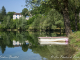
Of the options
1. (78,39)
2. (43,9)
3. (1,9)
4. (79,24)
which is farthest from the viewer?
(1,9)

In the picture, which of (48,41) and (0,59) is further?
(48,41)

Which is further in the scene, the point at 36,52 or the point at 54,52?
the point at 36,52

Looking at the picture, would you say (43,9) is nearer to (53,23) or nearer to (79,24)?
(79,24)

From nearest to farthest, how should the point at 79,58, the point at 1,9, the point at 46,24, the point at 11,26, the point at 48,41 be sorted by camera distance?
1. the point at 79,58
2. the point at 48,41
3. the point at 46,24
4. the point at 11,26
5. the point at 1,9

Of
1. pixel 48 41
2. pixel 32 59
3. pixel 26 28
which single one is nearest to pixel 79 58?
pixel 32 59

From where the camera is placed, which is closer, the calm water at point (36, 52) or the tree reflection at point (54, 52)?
the calm water at point (36, 52)

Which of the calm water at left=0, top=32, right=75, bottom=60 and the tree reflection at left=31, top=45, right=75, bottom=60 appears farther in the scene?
the tree reflection at left=31, top=45, right=75, bottom=60

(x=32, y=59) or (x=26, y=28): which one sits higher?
(x=32, y=59)

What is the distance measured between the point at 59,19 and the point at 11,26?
41.8 m

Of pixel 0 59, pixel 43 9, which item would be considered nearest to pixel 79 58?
pixel 0 59

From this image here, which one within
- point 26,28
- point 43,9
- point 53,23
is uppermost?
point 43,9

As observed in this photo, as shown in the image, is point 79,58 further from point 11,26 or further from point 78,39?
point 11,26

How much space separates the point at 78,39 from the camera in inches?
561

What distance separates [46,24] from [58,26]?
5292 millimetres
